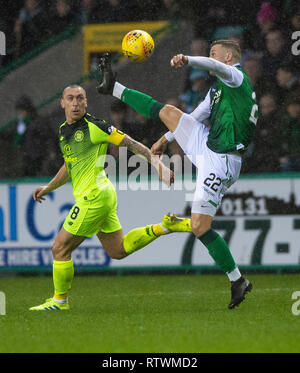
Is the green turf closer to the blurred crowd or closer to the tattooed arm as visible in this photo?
the tattooed arm

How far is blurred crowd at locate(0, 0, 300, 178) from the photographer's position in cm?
1045

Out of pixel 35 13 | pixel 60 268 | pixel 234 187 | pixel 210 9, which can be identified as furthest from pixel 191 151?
pixel 35 13

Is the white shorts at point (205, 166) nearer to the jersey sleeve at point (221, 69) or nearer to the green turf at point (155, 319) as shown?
the jersey sleeve at point (221, 69)

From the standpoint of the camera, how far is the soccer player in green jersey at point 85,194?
23.8 ft

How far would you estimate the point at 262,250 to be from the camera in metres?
10.3

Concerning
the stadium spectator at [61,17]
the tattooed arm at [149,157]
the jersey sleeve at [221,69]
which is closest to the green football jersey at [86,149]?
the tattooed arm at [149,157]

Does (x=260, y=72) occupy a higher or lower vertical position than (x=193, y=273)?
higher

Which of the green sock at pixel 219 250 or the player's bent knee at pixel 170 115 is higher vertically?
the player's bent knee at pixel 170 115

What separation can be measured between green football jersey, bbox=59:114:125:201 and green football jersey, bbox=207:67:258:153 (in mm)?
918

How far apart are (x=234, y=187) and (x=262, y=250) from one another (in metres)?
0.87

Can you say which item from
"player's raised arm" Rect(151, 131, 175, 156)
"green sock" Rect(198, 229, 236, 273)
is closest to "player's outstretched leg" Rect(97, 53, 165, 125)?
"player's raised arm" Rect(151, 131, 175, 156)

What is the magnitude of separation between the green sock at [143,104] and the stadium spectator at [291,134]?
11.6ft
